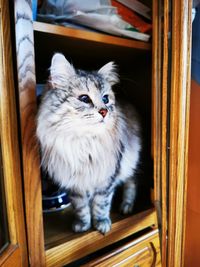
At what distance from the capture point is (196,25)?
875 millimetres

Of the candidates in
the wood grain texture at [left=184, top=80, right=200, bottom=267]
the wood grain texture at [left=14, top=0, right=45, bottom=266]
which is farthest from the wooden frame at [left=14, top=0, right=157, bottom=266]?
the wood grain texture at [left=184, top=80, right=200, bottom=267]

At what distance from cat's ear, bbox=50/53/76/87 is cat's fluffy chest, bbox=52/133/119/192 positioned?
0.61ft

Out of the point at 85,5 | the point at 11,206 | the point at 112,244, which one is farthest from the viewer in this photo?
the point at 112,244

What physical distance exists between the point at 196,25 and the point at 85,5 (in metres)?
0.46

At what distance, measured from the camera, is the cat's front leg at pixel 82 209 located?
801 millimetres

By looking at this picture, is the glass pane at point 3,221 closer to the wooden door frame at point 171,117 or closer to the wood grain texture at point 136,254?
the wood grain texture at point 136,254

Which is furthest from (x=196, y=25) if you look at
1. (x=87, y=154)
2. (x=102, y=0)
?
(x=87, y=154)

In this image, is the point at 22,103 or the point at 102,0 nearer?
the point at 22,103

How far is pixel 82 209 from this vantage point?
0.83 metres

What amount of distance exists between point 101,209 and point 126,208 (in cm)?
14

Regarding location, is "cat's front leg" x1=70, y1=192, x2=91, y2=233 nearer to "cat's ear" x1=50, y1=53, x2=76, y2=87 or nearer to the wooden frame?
the wooden frame

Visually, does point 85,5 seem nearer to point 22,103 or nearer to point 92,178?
point 22,103

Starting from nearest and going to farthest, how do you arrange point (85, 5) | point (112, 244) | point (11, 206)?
point (11, 206) < point (85, 5) < point (112, 244)

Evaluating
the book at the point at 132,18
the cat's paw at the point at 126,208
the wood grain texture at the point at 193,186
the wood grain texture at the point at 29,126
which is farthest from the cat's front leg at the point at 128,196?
the book at the point at 132,18
